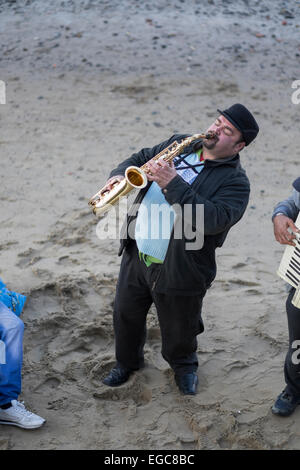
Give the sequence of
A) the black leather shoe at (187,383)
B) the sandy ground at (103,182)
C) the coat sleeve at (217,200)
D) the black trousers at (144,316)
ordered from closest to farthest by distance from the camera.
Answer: the coat sleeve at (217,200) → the black trousers at (144,316) → the sandy ground at (103,182) → the black leather shoe at (187,383)

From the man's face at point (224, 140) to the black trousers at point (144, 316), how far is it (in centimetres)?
80

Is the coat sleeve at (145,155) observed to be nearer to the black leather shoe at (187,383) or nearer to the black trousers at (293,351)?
the black trousers at (293,351)

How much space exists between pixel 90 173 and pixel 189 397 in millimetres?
3692

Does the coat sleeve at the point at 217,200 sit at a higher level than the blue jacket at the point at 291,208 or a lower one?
higher

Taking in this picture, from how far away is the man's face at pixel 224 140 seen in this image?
11.7 feet

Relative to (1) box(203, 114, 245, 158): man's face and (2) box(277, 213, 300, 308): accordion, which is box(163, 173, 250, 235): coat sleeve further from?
(2) box(277, 213, 300, 308): accordion

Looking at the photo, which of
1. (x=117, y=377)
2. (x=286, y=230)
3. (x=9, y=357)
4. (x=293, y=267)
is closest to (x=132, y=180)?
(x=286, y=230)

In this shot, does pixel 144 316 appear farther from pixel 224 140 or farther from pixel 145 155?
pixel 224 140

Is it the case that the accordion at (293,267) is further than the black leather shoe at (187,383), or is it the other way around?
the black leather shoe at (187,383)

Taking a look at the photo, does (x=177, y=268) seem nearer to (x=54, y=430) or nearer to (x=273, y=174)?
(x=54, y=430)

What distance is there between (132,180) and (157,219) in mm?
289

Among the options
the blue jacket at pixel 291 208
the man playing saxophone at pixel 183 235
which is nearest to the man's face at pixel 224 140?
the man playing saxophone at pixel 183 235

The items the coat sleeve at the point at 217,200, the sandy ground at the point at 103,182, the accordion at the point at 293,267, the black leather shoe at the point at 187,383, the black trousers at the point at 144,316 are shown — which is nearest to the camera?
the coat sleeve at the point at 217,200

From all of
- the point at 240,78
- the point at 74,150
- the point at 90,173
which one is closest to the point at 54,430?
the point at 90,173
